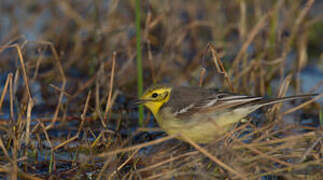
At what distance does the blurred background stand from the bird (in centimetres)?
35

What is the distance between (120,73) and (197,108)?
213 cm

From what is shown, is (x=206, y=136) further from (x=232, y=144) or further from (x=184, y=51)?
(x=184, y=51)

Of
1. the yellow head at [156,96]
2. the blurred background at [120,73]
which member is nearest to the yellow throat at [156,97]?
the yellow head at [156,96]

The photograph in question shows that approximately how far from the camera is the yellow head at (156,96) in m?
5.64

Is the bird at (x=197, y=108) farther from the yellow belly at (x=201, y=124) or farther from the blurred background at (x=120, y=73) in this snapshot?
the blurred background at (x=120, y=73)

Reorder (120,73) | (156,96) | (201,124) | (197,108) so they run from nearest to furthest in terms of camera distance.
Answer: (201,124) < (197,108) < (156,96) < (120,73)

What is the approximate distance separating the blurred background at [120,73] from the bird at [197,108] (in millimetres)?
351

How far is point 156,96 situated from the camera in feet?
18.6

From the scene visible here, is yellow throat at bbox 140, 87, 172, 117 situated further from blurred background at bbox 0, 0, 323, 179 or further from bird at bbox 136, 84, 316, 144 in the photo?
blurred background at bbox 0, 0, 323, 179

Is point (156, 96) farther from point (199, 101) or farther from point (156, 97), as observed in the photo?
point (199, 101)

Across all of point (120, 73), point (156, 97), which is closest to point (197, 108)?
point (156, 97)

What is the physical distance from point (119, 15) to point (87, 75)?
1.51 metres

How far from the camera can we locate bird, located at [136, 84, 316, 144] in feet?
17.1

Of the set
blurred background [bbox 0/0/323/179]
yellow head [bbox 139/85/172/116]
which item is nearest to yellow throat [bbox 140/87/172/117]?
yellow head [bbox 139/85/172/116]
